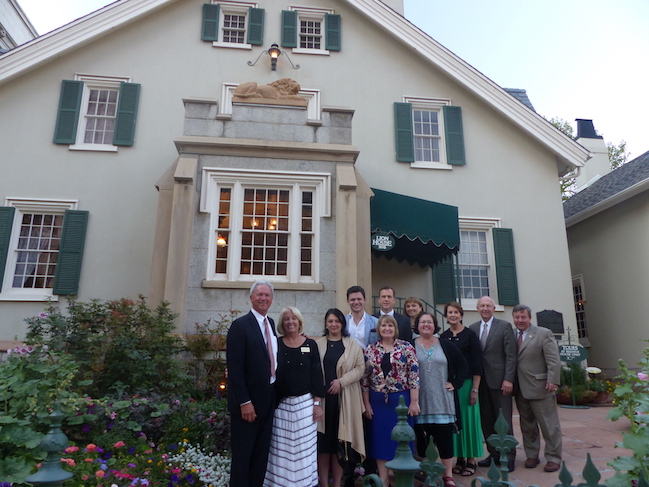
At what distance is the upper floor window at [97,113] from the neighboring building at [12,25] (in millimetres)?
7471

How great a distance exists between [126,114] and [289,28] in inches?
184

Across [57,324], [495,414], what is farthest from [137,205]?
[495,414]

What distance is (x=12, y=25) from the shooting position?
1844 cm

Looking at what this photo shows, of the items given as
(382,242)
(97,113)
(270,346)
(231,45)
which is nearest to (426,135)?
(382,242)

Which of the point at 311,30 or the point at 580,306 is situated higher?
the point at 311,30

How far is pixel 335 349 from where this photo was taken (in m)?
4.91

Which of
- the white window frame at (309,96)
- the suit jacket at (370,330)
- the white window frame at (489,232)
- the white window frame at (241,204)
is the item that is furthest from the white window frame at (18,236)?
the white window frame at (489,232)

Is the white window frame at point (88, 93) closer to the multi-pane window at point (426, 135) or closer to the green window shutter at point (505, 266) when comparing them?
the multi-pane window at point (426, 135)

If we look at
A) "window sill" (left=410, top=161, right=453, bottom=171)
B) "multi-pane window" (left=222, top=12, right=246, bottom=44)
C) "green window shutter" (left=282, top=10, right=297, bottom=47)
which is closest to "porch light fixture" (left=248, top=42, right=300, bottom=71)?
"green window shutter" (left=282, top=10, right=297, bottom=47)

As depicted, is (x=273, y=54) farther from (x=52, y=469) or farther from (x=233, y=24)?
(x=52, y=469)

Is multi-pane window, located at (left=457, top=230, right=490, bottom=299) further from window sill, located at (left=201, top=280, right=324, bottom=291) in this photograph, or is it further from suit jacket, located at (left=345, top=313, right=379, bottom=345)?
suit jacket, located at (left=345, top=313, right=379, bottom=345)

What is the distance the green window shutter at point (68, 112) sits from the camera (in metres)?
11.3

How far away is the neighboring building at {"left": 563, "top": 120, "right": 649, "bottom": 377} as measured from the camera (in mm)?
12117

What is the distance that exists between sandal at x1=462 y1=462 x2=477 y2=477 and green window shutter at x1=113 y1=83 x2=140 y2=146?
9.71 meters
